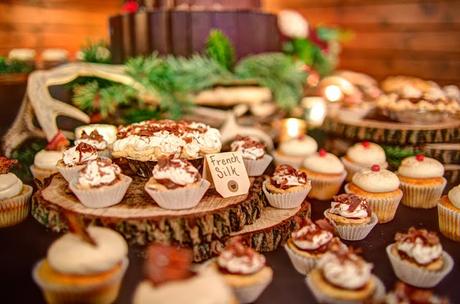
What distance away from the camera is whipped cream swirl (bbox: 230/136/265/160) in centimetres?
256

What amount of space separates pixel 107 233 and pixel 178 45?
2.35 metres

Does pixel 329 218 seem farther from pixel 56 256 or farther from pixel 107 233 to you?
pixel 56 256

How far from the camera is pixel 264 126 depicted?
420 centimetres

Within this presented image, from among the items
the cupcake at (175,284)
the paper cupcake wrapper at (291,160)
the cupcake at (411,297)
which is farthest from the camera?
the paper cupcake wrapper at (291,160)

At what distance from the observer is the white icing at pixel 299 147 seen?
3.16m

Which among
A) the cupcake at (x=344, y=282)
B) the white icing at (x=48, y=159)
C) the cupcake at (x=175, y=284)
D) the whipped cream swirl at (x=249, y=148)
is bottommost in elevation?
the cupcake at (x=344, y=282)

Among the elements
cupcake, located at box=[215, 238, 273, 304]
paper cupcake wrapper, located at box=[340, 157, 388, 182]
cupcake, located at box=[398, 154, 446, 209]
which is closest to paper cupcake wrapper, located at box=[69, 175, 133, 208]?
cupcake, located at box=[215, 238, 273, 304]

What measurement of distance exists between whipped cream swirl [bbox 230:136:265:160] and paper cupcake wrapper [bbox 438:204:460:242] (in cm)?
99

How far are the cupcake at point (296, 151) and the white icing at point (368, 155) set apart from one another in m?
0.31

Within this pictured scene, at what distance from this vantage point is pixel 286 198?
2322mm

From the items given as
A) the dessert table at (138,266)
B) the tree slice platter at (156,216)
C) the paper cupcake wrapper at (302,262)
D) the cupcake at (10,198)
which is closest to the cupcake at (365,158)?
the dessert table at (138,266)

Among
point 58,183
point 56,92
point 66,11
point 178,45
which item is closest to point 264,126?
point 178,45

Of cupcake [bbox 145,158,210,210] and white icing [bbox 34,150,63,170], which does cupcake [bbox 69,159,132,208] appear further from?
white icing [bbox 34,150,63,170]

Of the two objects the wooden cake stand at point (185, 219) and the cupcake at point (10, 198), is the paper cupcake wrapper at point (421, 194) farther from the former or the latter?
the cupcake at point (10, 198)
